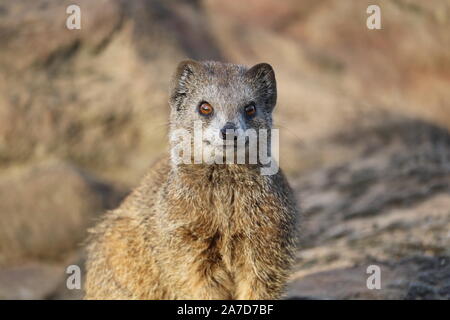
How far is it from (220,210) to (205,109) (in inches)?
36.0

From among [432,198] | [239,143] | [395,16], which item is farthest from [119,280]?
[395,16]

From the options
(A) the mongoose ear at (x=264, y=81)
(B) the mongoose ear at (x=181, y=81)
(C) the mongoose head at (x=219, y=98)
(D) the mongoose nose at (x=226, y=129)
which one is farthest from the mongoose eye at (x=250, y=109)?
(B) the mongoose ear at (x=181, y=81)

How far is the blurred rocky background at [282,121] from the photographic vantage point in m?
8.88

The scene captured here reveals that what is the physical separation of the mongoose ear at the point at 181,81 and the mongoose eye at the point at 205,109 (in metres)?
0.37

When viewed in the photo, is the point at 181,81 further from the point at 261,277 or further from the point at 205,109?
the point at 261,277

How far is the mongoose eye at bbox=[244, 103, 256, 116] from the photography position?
613 cm

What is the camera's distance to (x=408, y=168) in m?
11.0

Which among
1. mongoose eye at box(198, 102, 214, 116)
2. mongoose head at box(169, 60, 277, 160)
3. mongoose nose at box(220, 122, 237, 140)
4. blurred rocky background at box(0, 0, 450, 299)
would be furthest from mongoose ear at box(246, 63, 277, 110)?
blurred rocky background at box(0, 0, 450, 299)

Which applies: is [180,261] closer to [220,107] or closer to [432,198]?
[220,107]

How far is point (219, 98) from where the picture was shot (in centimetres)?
608

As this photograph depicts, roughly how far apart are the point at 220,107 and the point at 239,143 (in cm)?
44

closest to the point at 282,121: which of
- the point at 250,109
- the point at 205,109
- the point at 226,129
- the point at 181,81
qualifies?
the point at 181,81

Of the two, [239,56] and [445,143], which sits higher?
[239,56]

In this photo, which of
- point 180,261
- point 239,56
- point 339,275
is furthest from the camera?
point 239,56
